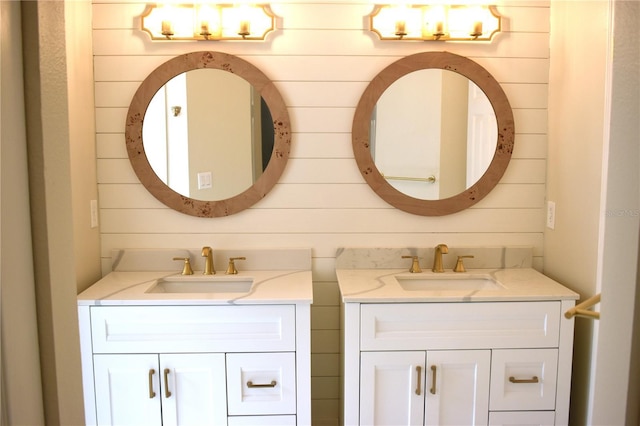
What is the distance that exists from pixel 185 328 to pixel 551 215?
1678mm

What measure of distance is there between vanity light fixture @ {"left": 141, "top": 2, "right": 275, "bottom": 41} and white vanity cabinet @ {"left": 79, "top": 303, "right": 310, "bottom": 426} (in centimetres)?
117

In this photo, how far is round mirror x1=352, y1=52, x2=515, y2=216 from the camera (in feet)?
7.60

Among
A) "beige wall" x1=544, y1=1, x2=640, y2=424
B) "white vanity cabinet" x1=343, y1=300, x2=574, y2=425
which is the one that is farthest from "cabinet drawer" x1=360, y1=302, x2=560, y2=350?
"beige wall" x1=544, y1=1, x2=640, y2=424

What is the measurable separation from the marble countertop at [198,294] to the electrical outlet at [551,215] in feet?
3.71

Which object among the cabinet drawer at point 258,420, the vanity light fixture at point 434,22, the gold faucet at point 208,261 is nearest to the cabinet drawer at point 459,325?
the cabinet drawer at point 258,420

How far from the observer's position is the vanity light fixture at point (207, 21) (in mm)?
2217

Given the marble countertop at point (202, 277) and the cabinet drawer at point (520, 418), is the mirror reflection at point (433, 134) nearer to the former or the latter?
the marble countertop at point (202, 277)

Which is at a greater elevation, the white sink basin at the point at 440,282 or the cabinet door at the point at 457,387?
the white sink basin at the point at 440,282

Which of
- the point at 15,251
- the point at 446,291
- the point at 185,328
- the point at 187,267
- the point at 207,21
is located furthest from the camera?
the point at 187,267

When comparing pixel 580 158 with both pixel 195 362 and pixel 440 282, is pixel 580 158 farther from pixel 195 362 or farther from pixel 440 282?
pixel 195 362

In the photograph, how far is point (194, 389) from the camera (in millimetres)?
1979

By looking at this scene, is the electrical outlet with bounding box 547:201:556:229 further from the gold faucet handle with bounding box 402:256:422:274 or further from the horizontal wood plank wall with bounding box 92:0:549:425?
the gold faucet handle with bounding box 402:256:422:274

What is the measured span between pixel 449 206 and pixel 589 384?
917 mm

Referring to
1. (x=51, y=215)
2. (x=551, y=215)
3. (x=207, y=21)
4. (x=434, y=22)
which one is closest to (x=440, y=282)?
(x=551, y=215)
